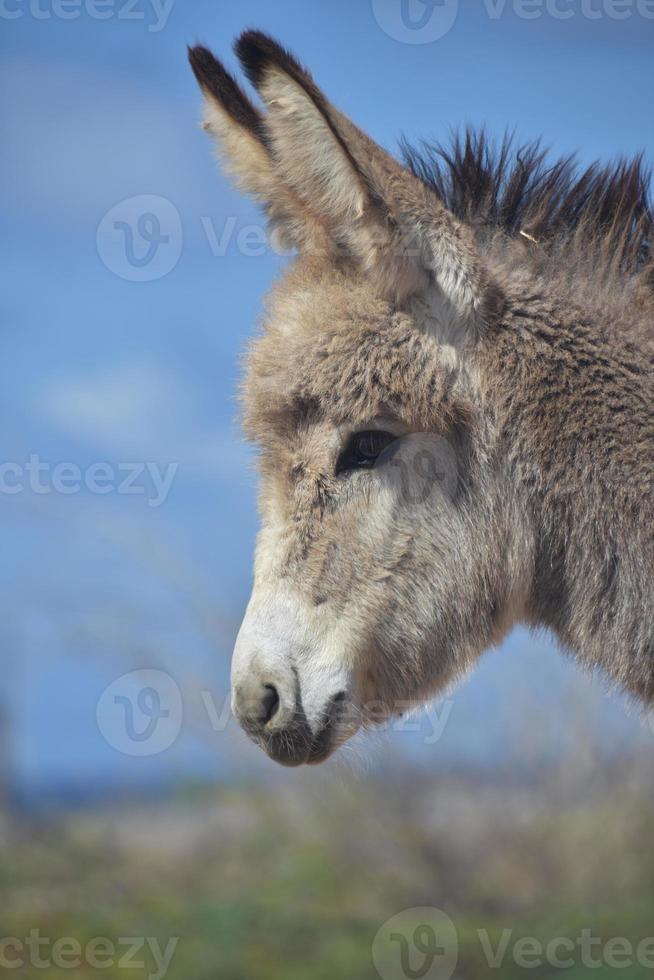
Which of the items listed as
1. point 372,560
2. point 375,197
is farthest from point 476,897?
point 375,197

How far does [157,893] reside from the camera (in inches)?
317

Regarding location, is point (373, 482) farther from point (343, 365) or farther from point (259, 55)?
point (259, 55)

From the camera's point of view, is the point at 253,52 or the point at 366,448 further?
the point at 366,448

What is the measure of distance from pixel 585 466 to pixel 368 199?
1.02m

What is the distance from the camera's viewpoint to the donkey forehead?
3279mm

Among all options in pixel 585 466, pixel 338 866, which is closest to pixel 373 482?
pixel 585 466

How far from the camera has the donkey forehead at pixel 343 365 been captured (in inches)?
129

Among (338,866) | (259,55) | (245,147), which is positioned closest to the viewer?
(259,55)

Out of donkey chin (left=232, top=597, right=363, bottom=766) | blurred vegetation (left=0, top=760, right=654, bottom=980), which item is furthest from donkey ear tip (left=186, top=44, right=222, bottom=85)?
blurred vegetation (left=0, top=760, right=654, bottom=980)

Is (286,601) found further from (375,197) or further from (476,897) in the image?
(476,897)

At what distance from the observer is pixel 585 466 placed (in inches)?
120

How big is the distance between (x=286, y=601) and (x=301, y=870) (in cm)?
518

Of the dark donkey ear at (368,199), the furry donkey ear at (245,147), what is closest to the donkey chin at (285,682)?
the dark donkey ear at (368,199)

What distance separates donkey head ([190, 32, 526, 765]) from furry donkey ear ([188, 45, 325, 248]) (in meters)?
0.22
